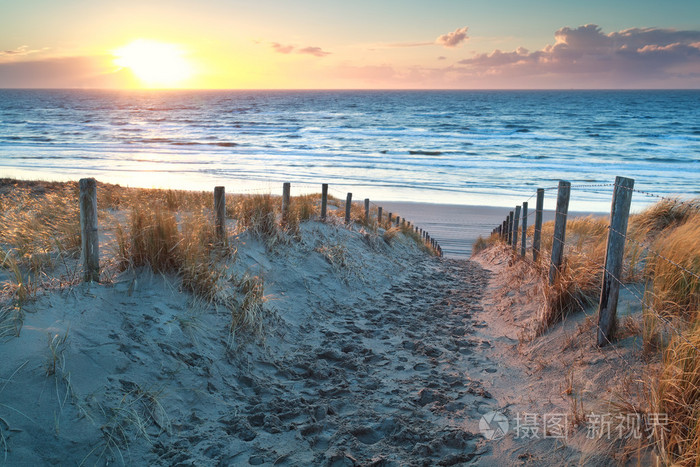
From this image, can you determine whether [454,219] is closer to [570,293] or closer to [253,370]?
[570,293]

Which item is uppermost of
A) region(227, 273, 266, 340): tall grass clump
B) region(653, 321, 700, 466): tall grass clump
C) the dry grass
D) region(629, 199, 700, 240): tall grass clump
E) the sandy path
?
region(629, 199, 700, 240): tall grass clump

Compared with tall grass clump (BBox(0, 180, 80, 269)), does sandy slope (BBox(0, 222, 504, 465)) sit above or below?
below

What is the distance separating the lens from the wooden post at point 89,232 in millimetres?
4953

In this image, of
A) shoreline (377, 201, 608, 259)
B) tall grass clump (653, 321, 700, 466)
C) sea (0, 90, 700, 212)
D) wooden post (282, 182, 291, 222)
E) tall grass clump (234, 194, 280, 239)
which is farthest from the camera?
sea (0, 90, 700, 212)

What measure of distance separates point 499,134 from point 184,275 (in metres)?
56.4

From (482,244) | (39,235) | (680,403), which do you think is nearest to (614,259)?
(680,403)

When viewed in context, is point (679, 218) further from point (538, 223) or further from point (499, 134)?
point (499, 134)

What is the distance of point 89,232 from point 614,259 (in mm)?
5435

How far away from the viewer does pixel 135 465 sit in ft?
11.4

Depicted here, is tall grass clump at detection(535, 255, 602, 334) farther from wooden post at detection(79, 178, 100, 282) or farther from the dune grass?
wooden post at detection(79, 178, 100, 282)

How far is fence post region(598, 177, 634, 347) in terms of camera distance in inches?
179

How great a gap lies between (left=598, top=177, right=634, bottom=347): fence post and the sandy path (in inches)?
53.3

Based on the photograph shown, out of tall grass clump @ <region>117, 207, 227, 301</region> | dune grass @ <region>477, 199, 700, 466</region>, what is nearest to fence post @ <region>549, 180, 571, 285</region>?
dune grass @ <region>477, 199, 700, 466</region>

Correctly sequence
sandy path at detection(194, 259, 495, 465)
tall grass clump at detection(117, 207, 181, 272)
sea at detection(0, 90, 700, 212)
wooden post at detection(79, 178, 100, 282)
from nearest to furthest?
sandy path at detection(194, 259, 495, 465)
wooden post at detection(79, 178, 100, 282)
tall grass clump at detection(117, 207, 181, 272)
sea at detection(0, 90, 700, 212)
